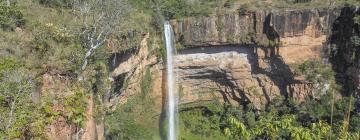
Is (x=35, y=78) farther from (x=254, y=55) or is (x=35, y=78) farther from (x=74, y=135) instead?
(x=254, y=55)

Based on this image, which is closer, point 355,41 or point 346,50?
point 355,41

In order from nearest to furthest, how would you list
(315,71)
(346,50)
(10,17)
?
(10,17)
(346,50)
(315,71)

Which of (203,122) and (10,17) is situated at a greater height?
(10,17)

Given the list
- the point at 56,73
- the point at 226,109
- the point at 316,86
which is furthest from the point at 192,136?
the point at 56,73

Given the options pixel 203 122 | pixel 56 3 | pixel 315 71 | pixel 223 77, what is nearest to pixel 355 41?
pixel 315 71

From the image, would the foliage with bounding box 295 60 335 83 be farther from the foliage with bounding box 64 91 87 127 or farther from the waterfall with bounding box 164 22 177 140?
the foliage with bounding box 64 91 87 127

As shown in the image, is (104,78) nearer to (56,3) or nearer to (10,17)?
(10,17)

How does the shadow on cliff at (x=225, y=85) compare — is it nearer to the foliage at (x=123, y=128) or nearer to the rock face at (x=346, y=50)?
the foliage at (x=123, y=128)

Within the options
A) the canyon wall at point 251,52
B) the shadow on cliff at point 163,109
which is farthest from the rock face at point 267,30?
the shadow on cliff at point 163,109
